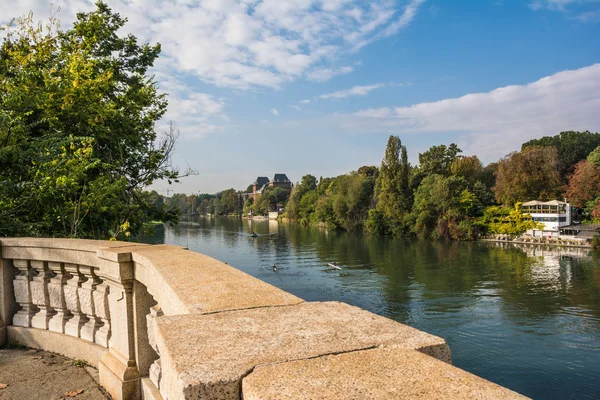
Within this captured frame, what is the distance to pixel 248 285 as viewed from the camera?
2.76 m

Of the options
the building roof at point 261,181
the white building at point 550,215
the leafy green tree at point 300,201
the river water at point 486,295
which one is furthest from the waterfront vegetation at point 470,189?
the building roof at point 261,181

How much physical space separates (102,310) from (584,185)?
65.4 metres

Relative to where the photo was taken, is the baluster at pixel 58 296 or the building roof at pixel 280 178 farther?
the building roof at pixel 280 178

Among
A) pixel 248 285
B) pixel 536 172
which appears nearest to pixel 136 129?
pixel 248 285

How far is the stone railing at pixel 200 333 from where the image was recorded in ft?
4.25

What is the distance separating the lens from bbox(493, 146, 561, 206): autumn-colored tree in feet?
202

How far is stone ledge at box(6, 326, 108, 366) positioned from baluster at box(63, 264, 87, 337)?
8 cm

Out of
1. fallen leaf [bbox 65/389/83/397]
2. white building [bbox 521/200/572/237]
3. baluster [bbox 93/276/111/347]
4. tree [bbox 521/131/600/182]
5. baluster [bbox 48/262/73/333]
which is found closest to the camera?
fallen leaf [bbox 65/389/83/397]

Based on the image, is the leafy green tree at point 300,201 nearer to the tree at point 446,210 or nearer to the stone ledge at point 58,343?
the tree at point 446,210

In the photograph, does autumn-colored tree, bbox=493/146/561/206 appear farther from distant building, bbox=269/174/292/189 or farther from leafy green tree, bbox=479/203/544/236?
distant building, bbox=269/174/292/189

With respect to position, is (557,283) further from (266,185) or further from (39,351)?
(266,185)

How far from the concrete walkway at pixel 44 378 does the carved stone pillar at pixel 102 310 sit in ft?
0.87

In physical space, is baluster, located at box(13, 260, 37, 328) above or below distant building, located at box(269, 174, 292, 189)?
below

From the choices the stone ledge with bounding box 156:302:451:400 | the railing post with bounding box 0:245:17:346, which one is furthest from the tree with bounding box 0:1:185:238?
the stone ledge with bounding box 156:302:451:400
